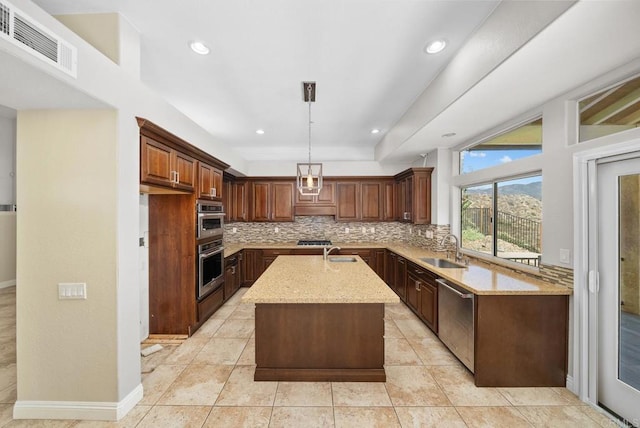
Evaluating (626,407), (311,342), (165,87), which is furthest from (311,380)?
(165,87)

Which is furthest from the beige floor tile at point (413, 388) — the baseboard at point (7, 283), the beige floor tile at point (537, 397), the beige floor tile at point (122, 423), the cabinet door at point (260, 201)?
the baseboard at point (7, 283)

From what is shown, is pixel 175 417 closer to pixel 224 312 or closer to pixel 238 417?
pixel 238 417

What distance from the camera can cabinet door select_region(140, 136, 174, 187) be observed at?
2244 mm

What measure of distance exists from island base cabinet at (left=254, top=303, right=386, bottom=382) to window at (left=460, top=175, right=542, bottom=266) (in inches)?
74.0

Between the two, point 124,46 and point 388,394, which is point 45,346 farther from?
point 388,394

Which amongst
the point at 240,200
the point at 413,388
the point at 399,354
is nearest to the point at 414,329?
the point at 399,354

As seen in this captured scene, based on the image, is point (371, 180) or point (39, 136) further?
point (371, 180)

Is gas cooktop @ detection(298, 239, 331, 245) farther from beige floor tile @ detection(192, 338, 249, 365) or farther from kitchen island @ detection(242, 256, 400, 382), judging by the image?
kitchen island @ detection(242, 256, 400, 382)

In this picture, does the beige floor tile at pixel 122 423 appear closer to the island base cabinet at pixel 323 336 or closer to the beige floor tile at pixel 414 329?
the island base cabinet at pixel 323 336

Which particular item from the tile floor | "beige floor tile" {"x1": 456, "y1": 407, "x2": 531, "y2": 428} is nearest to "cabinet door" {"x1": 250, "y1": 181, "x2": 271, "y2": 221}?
the tile floor

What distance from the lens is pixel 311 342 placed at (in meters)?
2.34

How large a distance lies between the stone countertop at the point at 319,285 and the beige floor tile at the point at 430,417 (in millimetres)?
849

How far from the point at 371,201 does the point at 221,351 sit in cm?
387

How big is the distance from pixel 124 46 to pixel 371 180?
4427 millimetres
